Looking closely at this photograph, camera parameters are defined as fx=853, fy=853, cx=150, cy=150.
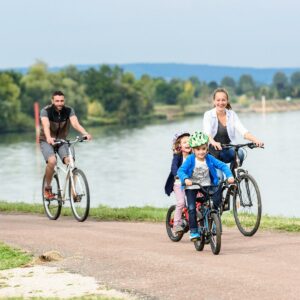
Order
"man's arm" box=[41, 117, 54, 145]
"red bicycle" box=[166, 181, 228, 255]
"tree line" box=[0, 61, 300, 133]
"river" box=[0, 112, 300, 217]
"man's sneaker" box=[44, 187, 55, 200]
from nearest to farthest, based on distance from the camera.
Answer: "red bicycle" box=[166, 181, 228, 255] → "man's arm" box=[41, 117, 54, 145] → "man's sneaker" box=[44, 187, 55, 200] → "river" box=[0, 112, 300, 217] → "tree line" box=[0, 61, 300, 133]

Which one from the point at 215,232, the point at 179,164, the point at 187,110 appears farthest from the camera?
the point at 187,110

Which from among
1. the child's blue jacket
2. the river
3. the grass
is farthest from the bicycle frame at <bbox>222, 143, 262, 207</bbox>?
the river

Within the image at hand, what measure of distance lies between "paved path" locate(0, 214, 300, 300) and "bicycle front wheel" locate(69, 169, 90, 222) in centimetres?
58

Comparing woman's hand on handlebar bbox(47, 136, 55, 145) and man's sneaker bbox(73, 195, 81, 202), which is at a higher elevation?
woman's hand on handlebar bbox(47, 136, 55, 145)

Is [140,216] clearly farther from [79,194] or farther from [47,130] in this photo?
[47,130]

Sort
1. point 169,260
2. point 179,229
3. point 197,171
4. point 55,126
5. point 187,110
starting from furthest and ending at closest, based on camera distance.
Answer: point 187,110 < point 55,126 < point 179,229 < point 197,171 < point 169,260

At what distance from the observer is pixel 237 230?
35.6ft

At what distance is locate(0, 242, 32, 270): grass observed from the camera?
26.8 feet

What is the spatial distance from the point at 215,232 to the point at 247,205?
153cm

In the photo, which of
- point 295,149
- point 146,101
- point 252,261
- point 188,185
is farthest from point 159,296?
point 146,101

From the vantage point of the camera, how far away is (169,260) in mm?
8094

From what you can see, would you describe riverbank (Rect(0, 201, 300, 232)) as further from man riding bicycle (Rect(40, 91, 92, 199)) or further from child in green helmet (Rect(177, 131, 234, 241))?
child in green helmet (Rect(177, 131, 234, 241))

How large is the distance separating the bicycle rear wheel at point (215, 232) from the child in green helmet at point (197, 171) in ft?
0.71

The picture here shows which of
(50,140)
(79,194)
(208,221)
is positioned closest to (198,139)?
(208,221)
